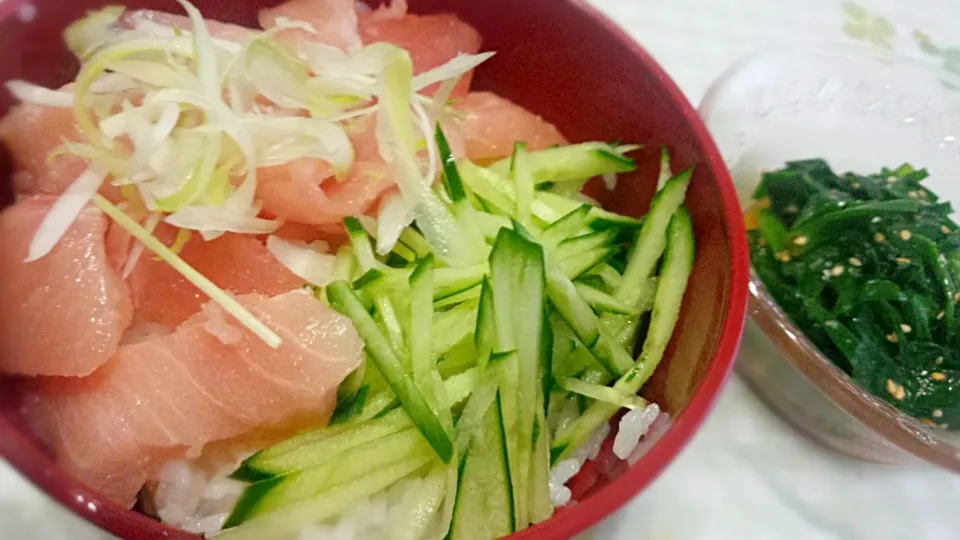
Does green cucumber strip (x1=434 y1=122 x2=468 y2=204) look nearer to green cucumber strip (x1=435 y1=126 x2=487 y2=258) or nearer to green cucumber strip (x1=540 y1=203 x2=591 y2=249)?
green cucumber strip (x1=435 y1=126 x2=487 y2=258)

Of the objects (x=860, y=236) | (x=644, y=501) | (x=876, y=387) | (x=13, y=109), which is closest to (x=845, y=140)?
(x=860, y=236)

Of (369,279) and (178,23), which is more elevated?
(178,23)

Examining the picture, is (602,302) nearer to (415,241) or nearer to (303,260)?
(415,241)

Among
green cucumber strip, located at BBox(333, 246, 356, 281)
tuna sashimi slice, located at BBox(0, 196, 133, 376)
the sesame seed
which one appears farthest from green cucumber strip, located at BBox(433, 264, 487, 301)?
the sesame seed

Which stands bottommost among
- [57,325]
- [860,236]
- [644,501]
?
[644,501]

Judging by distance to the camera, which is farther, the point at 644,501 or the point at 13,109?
the point at 644,501

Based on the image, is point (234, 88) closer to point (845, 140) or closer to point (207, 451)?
point (207, 451)

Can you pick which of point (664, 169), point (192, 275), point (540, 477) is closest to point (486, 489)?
point (540, 477)
